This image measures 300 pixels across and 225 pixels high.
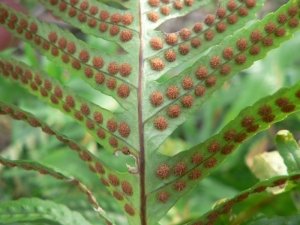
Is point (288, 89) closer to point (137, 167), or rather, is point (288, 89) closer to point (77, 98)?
point (137, 167)

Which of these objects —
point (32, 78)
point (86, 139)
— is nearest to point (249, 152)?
point (86, 139)

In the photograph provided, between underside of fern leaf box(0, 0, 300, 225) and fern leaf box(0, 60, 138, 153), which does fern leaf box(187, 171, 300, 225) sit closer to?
underside of fern leaf box(0, 0, 300, 225)

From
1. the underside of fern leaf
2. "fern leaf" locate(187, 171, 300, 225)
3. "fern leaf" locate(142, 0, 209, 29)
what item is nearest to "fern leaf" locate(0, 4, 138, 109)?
the underside of fern leaf

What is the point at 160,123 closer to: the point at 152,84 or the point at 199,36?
the point at 152,84

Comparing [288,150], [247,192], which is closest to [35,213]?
[247,192]

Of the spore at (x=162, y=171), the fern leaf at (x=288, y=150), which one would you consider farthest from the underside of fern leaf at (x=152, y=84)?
the fern leaf at (x=288, y=150)

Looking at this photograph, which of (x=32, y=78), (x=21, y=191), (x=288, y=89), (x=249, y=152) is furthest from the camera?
(x=21, y=191)
